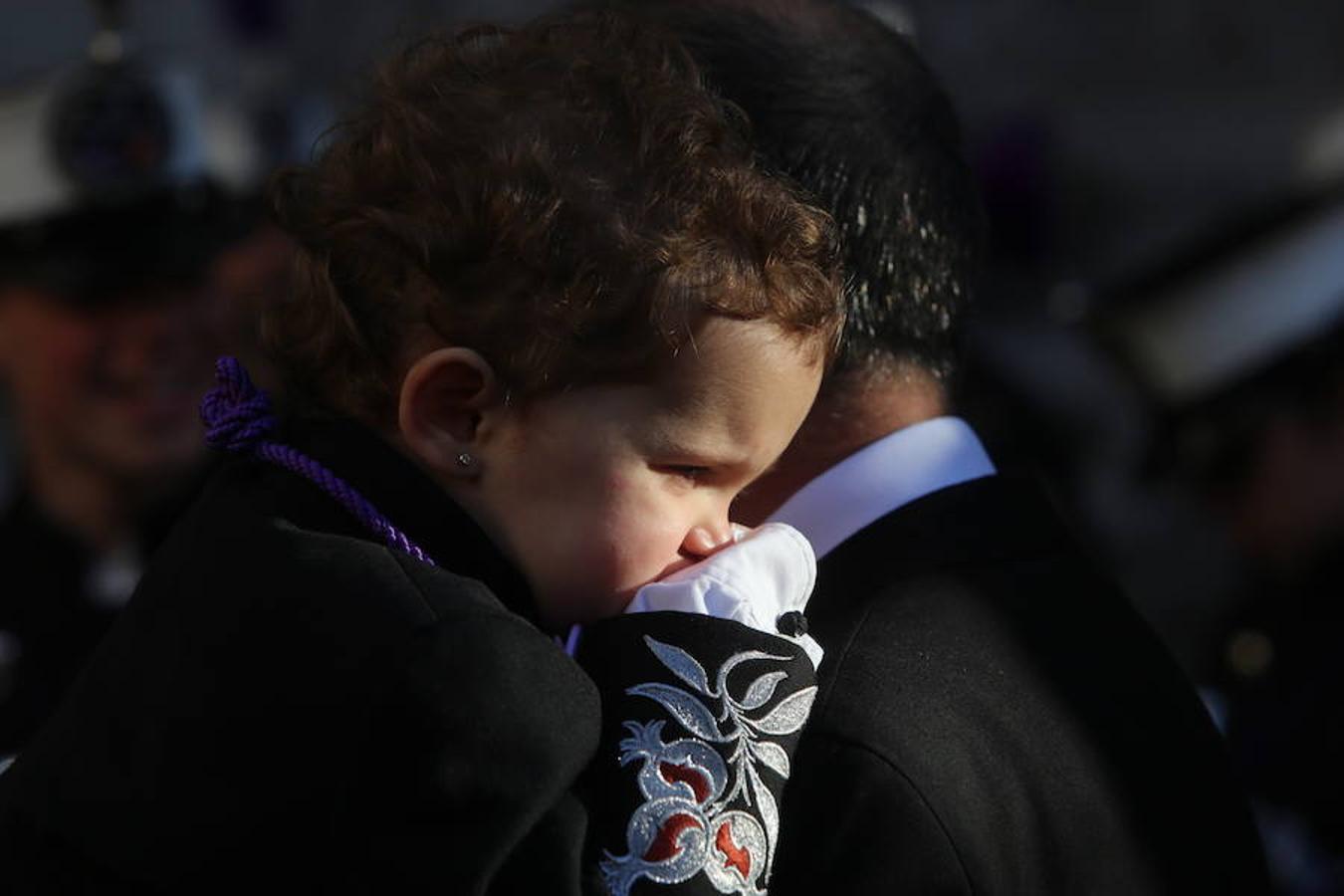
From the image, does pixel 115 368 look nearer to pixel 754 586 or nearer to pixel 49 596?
pixel 49 596

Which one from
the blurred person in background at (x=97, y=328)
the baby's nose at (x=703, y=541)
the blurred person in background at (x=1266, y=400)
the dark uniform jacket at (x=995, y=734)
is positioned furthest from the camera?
the blurred person in background at (x=97, y=328)

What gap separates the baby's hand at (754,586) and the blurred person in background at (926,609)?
2.6 inches

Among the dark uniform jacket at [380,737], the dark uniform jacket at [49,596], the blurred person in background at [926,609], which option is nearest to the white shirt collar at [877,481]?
the blurred person in background at [926,609]

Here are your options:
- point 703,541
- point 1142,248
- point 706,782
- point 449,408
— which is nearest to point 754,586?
point 703,541

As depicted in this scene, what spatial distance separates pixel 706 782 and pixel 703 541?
0.26 meters

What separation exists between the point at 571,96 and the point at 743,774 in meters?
0.58

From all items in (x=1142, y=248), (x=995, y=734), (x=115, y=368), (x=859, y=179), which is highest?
(x=859, y=179)

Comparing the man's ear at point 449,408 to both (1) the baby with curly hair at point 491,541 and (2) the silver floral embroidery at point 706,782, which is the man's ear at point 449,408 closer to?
(1) the baby with curly hair at point 491,541

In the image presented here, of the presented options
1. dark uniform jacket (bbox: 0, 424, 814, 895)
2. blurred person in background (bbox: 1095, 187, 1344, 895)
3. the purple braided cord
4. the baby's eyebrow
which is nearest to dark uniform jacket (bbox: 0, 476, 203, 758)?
blurred person in background (bbox: 1095, 187, 1344, 895)

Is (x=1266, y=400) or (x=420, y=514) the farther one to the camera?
(x=1266, y=400)

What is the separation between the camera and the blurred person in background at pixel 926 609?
5.42 ft

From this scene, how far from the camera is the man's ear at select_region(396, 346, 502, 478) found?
66.4 inches

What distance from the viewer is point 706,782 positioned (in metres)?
1.57

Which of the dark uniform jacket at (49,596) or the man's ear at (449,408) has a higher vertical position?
the man's ear at (449,408)
